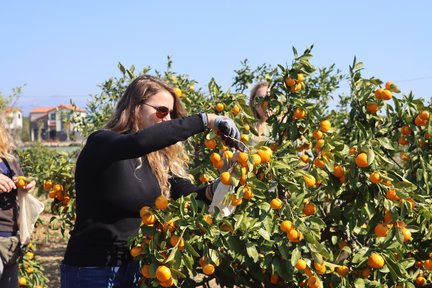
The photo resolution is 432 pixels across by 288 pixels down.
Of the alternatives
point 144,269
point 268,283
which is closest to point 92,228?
point 144,269

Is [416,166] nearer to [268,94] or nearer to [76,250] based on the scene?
[268,94]

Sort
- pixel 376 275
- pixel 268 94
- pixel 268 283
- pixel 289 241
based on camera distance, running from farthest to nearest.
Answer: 1. pixel 268 94
2. pixel 268 283
3. pixel 376 275
4. pixel 289 241

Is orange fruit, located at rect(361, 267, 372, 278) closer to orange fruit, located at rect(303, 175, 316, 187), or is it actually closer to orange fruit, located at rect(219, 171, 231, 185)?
orange fruit, located at rect(303, 175, 316, 187)

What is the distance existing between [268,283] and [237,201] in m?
0.80

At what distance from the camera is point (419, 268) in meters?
2.95

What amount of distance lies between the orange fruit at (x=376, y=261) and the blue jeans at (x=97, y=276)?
3.16 feet

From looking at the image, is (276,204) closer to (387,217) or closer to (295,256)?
(295,256)

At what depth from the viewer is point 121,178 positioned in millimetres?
1923

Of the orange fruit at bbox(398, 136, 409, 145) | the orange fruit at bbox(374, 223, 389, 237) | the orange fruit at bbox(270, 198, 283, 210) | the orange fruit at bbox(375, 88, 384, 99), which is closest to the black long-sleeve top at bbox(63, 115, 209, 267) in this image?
the orange fruit at bbox(270, 198, 283, 210)

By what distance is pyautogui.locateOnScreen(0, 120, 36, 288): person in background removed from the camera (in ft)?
8.51

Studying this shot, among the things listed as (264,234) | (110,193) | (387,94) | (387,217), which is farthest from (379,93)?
(110,193)

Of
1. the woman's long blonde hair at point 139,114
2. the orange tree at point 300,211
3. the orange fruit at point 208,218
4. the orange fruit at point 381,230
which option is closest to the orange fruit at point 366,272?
the orange tree at point 300,211

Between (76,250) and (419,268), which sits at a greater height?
(76,250)

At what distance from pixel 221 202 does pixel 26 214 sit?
1222 mm
